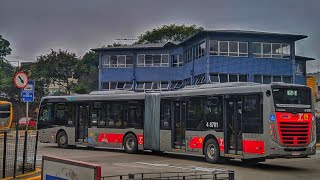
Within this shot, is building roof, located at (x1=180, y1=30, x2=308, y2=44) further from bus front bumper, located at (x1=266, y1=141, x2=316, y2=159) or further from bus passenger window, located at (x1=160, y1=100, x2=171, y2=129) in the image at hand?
bus front bumper, located at (x1=266, y1=141, x2=316, y2=159)

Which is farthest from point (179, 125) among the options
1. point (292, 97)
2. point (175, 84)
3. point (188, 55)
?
point (175, 84)

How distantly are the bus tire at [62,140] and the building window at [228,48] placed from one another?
65.3ft

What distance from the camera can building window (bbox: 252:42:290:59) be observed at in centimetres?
4266

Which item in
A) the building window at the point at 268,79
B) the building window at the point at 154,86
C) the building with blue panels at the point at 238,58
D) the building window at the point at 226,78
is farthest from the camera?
the building window at the point at 154,86

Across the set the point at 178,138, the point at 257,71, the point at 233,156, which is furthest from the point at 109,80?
the point at 233,156

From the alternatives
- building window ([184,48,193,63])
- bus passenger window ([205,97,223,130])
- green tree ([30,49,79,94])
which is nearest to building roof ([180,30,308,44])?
building window ([184,48,193,63])

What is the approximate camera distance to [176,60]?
5128 centimetres

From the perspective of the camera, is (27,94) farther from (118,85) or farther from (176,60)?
(118,85)

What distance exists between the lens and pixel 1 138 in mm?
13039

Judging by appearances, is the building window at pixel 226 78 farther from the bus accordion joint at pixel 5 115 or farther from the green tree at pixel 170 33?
the green tree at pixel 170 33

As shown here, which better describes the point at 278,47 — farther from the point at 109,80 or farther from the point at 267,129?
the point at 267,129

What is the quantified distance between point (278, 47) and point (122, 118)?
82.2 feet

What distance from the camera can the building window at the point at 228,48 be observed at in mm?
41656

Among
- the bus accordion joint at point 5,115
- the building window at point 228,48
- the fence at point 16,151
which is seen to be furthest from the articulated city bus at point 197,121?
the building window at point 228,48
